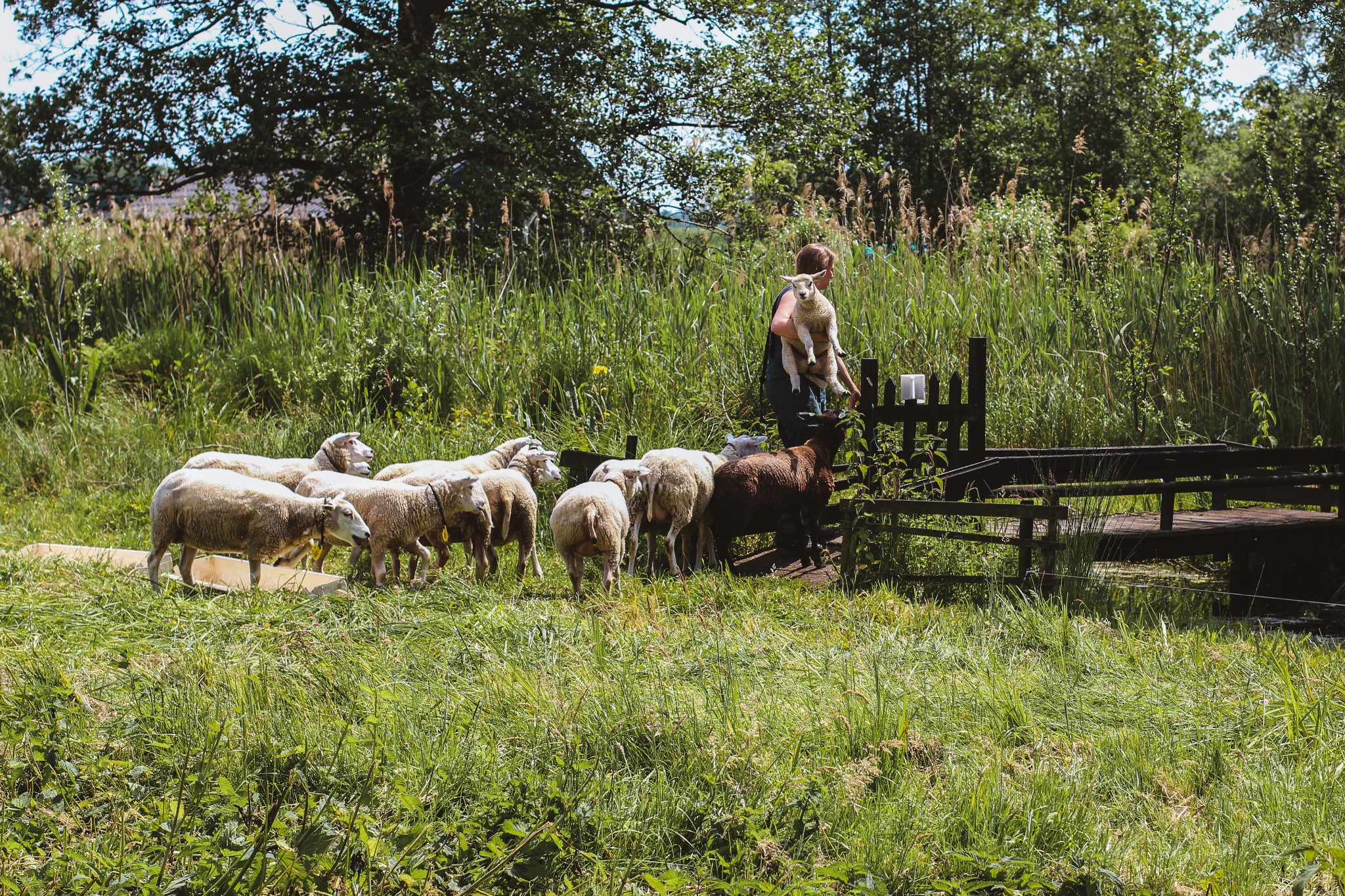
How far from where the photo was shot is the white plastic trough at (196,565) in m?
7.04

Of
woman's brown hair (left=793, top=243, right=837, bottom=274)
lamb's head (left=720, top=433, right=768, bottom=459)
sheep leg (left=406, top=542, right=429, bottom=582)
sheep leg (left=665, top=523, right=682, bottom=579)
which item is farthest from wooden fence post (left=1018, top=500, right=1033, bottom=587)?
sheep leg (left=406, top=542, right=429, bottom=582)

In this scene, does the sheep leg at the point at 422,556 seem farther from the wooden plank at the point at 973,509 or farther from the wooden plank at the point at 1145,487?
the wooden plank at the point at 1145,487

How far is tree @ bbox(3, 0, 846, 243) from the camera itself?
14.6m

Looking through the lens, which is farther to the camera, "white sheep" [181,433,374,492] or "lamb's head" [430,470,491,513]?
"white sheep" [181,433,374,492]

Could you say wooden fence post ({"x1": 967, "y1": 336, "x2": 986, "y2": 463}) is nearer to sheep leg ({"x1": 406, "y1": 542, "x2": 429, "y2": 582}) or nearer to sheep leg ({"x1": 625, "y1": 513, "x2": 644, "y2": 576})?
sheep leg ({"x1": 625, "y1": 513, "x2": 644, "y2": 576})

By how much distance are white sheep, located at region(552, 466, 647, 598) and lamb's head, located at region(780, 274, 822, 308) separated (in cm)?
209

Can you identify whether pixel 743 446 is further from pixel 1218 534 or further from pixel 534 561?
pixel 1218 534

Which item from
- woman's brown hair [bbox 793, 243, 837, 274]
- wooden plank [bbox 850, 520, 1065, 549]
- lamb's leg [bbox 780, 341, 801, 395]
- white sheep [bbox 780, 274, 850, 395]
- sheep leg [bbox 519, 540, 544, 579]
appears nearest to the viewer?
wooden plank [bbox 850, 520, 1065, 549]

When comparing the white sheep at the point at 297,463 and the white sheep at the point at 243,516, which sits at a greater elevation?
the white sheep at the point at 297,463

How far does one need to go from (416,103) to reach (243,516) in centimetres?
942

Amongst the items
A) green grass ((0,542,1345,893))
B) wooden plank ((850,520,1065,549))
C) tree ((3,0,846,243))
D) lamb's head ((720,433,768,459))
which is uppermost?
tree ((3,0,846,243))

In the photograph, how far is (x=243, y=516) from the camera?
21.2 ft

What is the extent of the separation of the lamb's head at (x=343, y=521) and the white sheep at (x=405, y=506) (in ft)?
0.42

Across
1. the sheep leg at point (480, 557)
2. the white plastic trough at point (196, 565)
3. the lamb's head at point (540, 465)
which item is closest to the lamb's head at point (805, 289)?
the lamb's head at point (540, 465)
